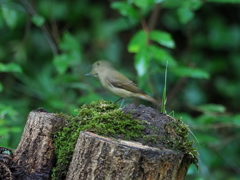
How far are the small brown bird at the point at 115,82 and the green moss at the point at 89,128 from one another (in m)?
2.03

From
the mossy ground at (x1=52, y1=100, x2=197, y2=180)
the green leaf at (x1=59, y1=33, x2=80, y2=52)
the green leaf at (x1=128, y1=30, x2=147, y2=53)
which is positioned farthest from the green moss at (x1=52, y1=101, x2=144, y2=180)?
the green leaf at (x1=59, y1=33, x2=80, y2=52)

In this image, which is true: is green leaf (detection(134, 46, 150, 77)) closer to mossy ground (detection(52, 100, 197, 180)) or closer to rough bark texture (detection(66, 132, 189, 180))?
mossy ground (detection(52, 100, 197, 180))

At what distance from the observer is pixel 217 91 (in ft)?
31.7

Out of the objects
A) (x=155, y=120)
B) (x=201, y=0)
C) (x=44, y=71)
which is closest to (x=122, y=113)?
(x=155, y=120)

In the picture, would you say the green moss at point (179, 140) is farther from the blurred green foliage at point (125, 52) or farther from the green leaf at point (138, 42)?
the blurred green foliage at point (125, 52)

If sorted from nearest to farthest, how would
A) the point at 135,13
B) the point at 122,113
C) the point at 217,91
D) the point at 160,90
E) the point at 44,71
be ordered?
the point at 122,113 < the point at 135,13 < the point at 44,71 < the point at 160,90 < the point at 217,91

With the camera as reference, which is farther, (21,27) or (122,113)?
(21,27)

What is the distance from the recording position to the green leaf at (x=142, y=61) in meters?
5.52

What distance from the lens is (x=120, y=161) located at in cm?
280

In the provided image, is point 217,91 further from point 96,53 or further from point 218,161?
point 96,53

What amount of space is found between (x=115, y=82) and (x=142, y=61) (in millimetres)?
431

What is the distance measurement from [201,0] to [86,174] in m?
3.88

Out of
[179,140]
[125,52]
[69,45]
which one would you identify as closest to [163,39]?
[69,45]

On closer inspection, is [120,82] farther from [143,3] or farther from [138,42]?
[143,3]
